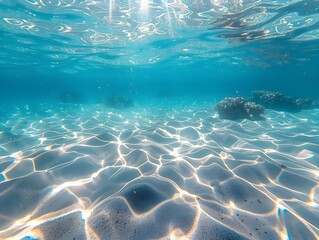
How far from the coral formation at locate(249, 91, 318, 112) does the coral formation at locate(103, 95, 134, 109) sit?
1579cm

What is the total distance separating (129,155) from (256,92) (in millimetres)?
16809

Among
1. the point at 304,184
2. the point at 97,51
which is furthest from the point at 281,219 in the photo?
the point at 97,51

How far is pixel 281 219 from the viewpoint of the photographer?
2.98 metres

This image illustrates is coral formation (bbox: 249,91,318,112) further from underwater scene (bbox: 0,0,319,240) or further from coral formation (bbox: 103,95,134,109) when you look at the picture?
coral formation (bbox: 103,95,134,109)

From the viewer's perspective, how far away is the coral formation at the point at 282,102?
15891mm

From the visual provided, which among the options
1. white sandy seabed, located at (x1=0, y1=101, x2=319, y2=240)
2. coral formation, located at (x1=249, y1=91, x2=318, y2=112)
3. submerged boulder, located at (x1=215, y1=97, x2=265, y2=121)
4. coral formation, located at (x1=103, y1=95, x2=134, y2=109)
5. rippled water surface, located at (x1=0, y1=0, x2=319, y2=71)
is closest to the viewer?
white sandy seabed, located at (x1=0, y1=101, x2=319, y2=240)

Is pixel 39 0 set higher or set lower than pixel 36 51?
higher

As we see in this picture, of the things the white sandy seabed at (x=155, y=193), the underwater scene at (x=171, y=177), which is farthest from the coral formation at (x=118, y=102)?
the white sandy seabed at (x=155, y=193)

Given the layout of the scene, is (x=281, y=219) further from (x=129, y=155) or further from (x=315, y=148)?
(x=315, y=148)

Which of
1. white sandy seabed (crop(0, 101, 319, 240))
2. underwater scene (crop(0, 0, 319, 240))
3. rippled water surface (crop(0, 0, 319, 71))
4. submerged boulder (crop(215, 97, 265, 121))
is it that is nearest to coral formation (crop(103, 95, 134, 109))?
rippled water surface (crop(0, 0, 319, 71))

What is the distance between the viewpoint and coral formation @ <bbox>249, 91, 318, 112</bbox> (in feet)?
52.1

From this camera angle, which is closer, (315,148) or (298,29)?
(315,148)

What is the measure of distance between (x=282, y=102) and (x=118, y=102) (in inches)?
729

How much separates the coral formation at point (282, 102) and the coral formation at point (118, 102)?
15791 millimetres
